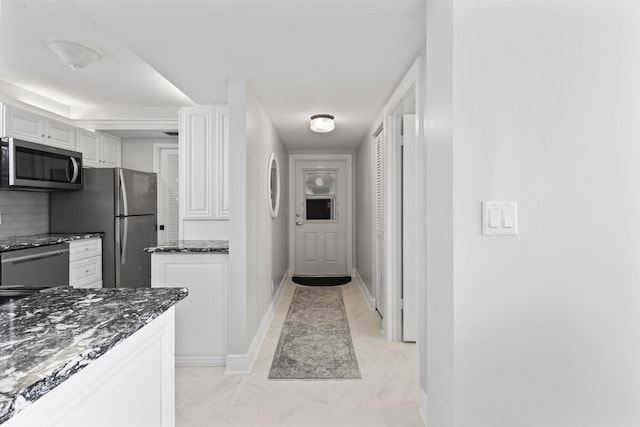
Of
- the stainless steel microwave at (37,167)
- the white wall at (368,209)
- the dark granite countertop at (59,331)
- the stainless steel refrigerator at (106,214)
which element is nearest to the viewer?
the dark granite countertop at (59,331)

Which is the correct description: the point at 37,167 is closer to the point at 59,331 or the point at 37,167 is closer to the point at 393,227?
the point at 59,331

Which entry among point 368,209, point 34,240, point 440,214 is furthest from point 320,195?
point 440,214

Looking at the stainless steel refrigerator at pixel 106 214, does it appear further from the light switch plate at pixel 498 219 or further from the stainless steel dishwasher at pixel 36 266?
the light switch plate at pixel 498 219

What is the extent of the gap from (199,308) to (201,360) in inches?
15.5

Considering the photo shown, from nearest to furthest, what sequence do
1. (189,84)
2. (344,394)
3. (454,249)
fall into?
(454,249) → (344,394) → (189,84)

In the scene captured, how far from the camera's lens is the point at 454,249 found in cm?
124

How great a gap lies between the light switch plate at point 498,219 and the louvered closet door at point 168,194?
170 inches

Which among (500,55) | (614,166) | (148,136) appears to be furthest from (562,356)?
(148,136)

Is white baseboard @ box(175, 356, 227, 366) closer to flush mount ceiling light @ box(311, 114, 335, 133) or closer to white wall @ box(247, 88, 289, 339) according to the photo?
white wall @ box(247, 88, 289, 339)

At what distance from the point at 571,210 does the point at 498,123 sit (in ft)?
1.34

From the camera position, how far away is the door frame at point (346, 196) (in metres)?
6.13

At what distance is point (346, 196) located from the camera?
6227 millimetres

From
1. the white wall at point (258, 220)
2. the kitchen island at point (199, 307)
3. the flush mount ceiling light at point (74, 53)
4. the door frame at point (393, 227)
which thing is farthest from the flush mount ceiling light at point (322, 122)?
the flush mount ceiling light at point (74, 53)

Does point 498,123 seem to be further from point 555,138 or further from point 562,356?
point 562,356
